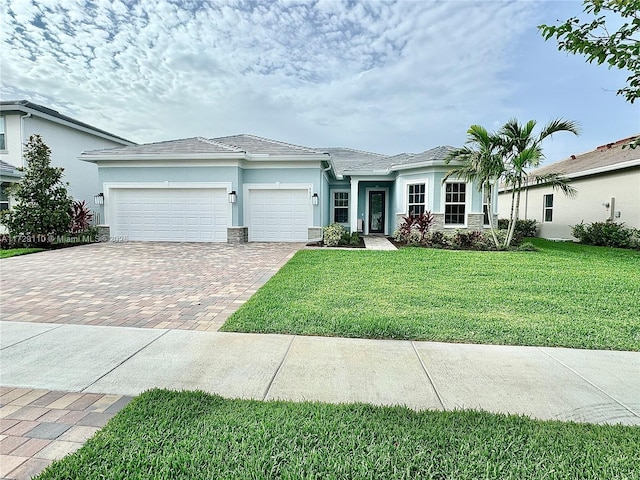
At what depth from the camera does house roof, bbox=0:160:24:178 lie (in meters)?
14.5

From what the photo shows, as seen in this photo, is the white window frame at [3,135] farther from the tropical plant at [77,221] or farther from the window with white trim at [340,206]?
the window with white trim at [340,206]

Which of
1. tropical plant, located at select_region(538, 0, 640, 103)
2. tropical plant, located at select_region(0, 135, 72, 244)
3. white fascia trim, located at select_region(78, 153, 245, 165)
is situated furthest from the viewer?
white fascia trim, located at select_region(78, 153, 245, 165)

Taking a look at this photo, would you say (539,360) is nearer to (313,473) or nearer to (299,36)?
(313,473)

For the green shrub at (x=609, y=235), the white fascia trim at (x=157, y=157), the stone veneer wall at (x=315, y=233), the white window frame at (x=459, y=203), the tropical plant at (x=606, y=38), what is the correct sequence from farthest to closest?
the stone veneer wall at (x=315, y=233) → the white window frame at (x=459, y=203) → the white fascia trim at (x=157, y=157) → the green shrub at (x=609, y=235) → the tropical plant at (x=606, y=38)

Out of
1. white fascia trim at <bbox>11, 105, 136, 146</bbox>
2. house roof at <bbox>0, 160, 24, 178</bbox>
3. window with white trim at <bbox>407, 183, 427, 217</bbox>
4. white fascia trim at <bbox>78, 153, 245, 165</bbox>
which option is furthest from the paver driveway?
white fascia trim at <bbox>11, 105, 136, 146</bbox>

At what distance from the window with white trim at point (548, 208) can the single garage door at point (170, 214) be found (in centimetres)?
1653

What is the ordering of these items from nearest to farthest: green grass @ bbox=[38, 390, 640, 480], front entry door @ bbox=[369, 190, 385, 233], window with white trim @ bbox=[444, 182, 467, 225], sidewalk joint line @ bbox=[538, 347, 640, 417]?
green grass @ bbox=[38, 390, 640, 480] < sidewalk joint line @ bbox=[538, 347, 640, 417] < window with white trim @ bbox=[444, 182, 467, 225] < front entry door @ bbox=[369, 190, 385, 233]

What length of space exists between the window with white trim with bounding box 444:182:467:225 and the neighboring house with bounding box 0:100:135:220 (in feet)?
58.9

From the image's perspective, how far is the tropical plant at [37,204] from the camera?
12.2 metres

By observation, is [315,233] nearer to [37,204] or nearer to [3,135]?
[37,204]

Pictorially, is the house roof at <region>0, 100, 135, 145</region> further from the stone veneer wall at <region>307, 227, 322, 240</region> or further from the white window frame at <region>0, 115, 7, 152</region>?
the stone veneer wall at <region>307, 227, 322, 240</region>

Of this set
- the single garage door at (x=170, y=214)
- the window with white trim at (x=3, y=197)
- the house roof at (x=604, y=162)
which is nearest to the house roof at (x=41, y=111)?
the window with white trim at (x=3, y=197)

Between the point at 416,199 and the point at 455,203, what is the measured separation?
165 cm

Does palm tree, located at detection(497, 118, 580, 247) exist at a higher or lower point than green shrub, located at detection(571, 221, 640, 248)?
higher
